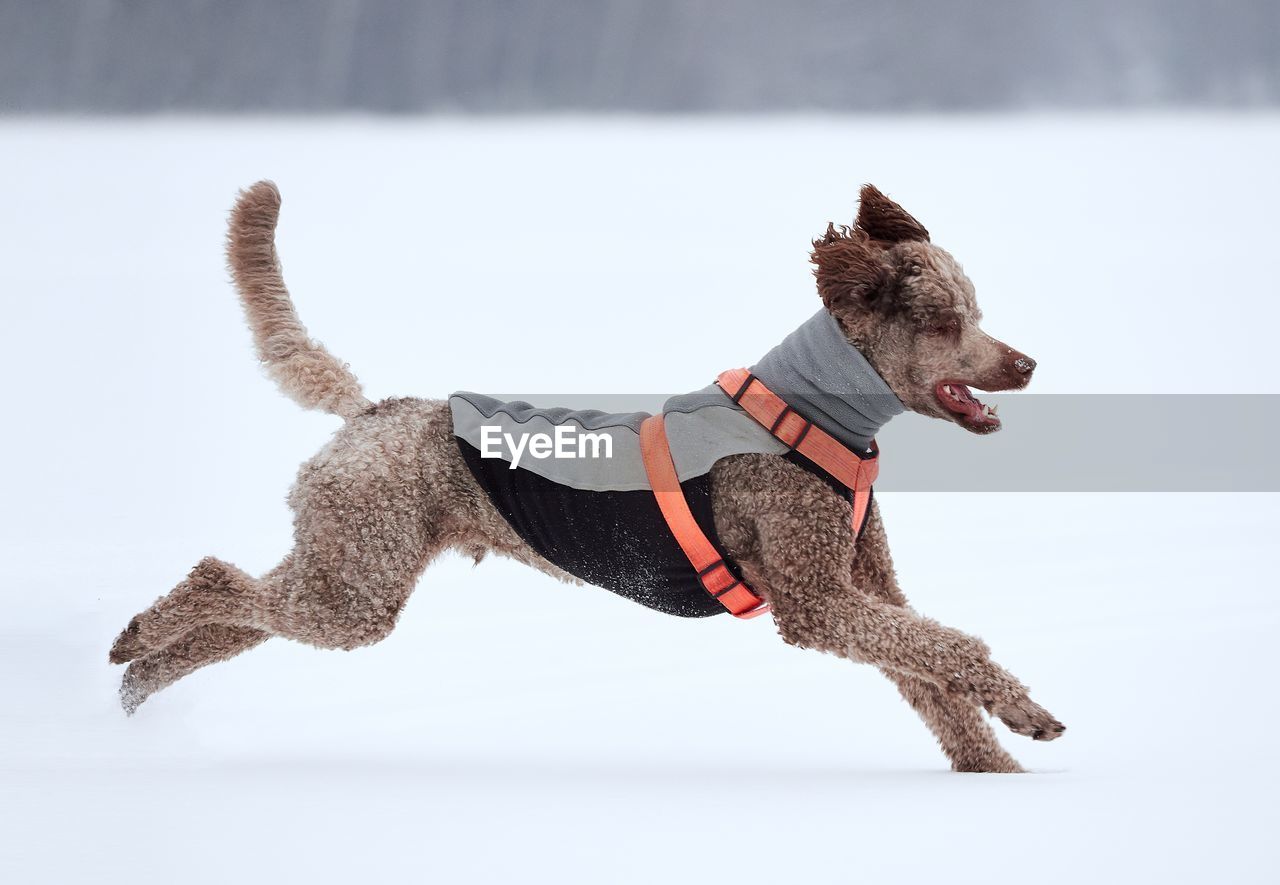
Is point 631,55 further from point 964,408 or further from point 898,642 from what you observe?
point 898,642

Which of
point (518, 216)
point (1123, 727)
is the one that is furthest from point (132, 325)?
point (1123, 727)

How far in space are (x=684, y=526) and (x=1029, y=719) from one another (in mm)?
819

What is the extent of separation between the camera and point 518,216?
21.5ft

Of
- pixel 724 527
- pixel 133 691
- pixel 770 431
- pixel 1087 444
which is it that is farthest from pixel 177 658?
pixel 1087 444

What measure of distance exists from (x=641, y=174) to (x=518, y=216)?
82 cm

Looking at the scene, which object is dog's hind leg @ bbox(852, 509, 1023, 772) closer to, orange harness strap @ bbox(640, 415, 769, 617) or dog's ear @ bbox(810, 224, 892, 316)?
orange harness strap @ bbox(640, 415, 769, 617)

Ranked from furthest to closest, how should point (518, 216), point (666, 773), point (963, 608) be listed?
point (518, 216) → point (963, 608) → point (666, 773)

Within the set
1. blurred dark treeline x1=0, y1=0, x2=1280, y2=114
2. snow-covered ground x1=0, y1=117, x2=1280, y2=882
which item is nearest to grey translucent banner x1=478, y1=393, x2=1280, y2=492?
snow-covered ground x1=0, y1=117, x2=1280, y2=882

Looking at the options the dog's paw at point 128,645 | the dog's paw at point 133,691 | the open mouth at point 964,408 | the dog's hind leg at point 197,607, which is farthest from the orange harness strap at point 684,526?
the dog's paw at point 133,691

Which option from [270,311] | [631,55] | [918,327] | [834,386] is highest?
[631,55]

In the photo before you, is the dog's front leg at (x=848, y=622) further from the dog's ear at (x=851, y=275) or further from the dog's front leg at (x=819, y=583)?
the dog's ear at (x=851, y=275)

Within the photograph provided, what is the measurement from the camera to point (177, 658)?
124 inches

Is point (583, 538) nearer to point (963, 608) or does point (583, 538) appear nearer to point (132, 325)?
point (963, 608)

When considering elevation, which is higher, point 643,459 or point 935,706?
point 643,459
